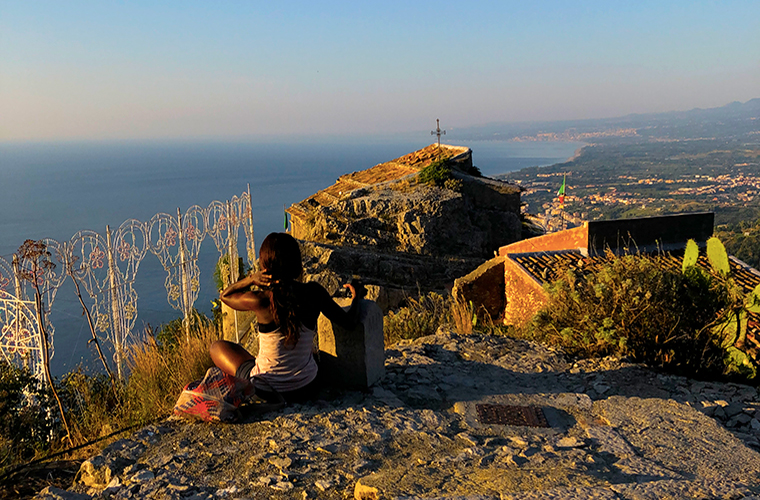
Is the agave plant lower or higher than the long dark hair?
lower

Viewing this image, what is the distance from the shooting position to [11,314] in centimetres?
688

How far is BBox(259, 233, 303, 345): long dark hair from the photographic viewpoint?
4.22 meters

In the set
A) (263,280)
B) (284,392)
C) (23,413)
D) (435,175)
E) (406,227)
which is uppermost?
(435,175)

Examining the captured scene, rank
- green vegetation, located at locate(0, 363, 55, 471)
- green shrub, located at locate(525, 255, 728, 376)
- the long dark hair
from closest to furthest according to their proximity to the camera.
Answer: the long dark hair, green vegetation, located at locate(0, 363, 55, 471), green shrub, located at locate(525, 255, 728, 376)

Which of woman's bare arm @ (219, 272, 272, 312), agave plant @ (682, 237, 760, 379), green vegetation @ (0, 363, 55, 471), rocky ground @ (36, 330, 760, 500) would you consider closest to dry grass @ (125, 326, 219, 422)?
rocky ground @ (36, 330, 760, 500)

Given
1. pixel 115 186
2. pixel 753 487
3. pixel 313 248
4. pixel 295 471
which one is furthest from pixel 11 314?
pixel 115 186

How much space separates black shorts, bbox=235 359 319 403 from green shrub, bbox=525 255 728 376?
3.44 metres

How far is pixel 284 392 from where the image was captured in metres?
4.52

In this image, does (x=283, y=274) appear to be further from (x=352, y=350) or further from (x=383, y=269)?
(x=383, y=269)

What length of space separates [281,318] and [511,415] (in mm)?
2111

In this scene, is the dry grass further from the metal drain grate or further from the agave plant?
the agave plant

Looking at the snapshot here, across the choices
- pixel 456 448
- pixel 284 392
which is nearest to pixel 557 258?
pixel 456 448

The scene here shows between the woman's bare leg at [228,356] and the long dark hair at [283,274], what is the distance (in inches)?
22.4

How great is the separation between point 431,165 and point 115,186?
10753cm
